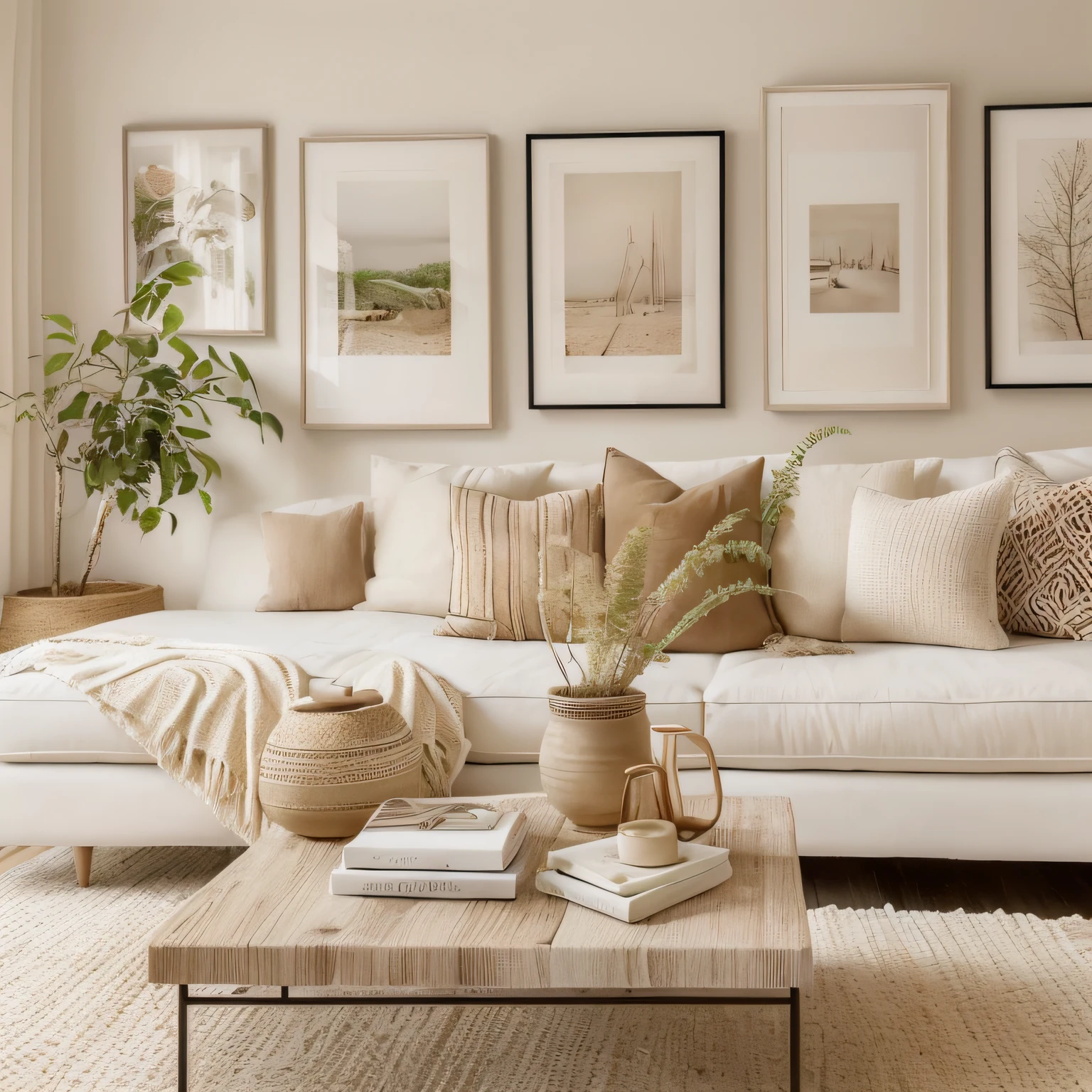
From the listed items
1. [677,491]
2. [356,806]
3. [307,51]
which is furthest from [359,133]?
[356,806]

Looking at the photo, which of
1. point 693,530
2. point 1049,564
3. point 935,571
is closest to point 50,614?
point 693,530

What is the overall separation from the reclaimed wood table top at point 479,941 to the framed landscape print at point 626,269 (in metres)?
2.26

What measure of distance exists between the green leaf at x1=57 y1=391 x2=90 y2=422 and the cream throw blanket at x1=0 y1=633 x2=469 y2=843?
1180 millimetres

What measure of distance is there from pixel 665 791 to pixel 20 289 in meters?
2.98

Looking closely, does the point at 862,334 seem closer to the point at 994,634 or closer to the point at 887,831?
the point at 994,634

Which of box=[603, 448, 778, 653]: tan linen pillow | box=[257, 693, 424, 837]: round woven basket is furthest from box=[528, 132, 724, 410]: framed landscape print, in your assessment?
box=[257, 693, 424, 837]: round woven basket

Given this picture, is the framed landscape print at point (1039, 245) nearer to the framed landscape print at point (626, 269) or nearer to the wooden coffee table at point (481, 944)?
the framed landscape print at point (626, 269)

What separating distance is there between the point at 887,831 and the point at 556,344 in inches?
75.9

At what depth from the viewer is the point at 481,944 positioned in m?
1.14

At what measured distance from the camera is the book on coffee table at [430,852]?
1291 millimetres

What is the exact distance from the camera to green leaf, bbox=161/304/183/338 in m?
3.25

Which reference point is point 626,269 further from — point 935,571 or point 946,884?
point 946,884

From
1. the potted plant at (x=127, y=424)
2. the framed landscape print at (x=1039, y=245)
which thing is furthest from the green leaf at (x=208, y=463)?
the framed landscape print at (x=1039, y=245)

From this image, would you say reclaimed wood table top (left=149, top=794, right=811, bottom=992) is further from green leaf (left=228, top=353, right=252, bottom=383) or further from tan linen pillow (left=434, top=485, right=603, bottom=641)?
green leaf (left=228, top=353, right=252, bottom=383)
